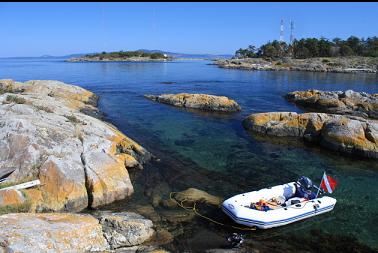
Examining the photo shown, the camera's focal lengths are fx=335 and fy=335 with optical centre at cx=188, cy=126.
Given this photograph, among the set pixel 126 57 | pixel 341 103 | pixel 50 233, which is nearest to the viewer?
pixel 50 233

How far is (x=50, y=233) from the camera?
10828 mm

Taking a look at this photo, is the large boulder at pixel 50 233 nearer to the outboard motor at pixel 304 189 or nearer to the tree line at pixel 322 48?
the outboard motor at pixel 304 189

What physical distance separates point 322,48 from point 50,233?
14198 centimetres

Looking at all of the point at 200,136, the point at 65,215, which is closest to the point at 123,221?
the point at 65,215

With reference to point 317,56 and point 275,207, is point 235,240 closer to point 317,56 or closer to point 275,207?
point 275,207

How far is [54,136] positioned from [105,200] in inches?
175

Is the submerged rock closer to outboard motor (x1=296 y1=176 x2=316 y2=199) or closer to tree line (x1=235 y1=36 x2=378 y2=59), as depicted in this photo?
outboard motor (x1=296 y1=176 x2=316 y2=199)

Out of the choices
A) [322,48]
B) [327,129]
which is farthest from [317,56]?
[327,129]

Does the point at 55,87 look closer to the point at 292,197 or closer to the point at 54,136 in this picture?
the point at 54,136

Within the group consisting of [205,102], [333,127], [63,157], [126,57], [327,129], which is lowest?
[327,129]

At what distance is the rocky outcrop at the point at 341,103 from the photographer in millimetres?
36500

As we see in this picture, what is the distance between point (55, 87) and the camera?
37.3m

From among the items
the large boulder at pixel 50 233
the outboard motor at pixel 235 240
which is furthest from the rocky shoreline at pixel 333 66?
the large boulder at pixel 50 233

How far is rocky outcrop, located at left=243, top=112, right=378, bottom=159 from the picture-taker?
24156 mm
